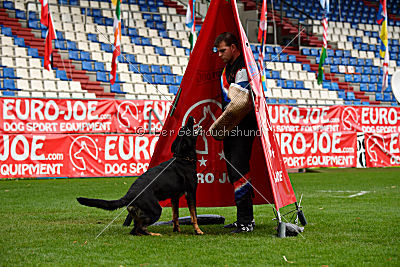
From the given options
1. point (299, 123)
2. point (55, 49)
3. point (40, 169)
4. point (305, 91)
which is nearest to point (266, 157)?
point (40, 169)

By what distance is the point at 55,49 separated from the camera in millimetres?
19812

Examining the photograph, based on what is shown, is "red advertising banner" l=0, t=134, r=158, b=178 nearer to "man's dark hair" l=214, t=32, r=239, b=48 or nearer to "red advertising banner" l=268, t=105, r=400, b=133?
"red advertising banner" l=268, t=105, r=400, b=133

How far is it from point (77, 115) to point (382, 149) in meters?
9.57

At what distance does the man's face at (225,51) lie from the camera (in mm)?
6199

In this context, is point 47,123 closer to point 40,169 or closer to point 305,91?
point 40,169

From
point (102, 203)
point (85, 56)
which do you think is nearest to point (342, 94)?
point (85, 56)

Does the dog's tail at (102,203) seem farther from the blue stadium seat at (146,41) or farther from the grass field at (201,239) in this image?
the blue stadium seat at (146,41)

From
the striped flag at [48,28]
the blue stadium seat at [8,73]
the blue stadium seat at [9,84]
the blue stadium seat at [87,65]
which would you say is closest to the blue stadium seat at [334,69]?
the blue stadium seat at [87,65]

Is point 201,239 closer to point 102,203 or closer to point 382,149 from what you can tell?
point 102,203

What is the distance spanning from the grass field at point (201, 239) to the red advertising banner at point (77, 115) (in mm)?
4855

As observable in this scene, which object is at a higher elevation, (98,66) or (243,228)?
(98,66)

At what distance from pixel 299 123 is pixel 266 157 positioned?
12.5 m

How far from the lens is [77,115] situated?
14.9 m

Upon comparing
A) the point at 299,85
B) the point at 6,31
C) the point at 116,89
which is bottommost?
the point at 299,85
